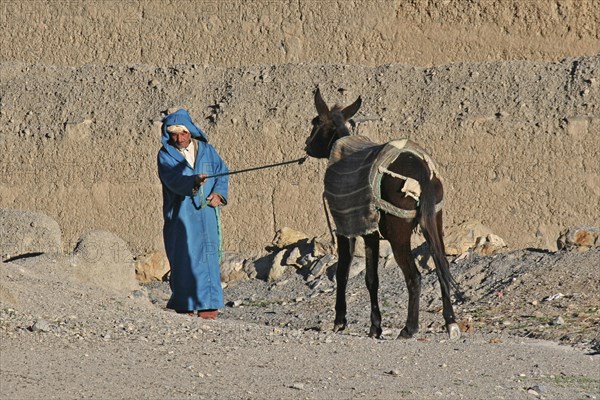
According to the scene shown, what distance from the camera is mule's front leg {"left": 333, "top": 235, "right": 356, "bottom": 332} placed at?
42.0 ft

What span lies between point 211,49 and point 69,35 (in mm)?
1964

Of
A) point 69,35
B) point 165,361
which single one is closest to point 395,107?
point 69,35

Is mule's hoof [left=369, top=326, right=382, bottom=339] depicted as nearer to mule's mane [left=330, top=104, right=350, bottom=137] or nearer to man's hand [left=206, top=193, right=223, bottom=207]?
mule's mane [left=330, top=104, right=350, bottom=137]

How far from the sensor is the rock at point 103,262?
15344 millimetres

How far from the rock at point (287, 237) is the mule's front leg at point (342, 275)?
484 cm

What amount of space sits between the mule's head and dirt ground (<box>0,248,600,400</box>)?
1.53 meters

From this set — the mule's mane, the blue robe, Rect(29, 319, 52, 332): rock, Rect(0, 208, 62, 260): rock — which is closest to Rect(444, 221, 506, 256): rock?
the blue robe

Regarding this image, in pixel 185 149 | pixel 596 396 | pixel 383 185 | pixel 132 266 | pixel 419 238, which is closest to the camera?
pixel 596 396

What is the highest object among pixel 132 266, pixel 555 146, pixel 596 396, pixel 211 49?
pixel 211 49

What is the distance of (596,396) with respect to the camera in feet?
31.9

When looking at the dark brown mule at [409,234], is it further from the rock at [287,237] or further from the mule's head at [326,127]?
the rock at [287,237]

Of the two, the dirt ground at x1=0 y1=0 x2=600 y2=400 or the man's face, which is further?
the dirt ground at x1=0 y1=0 x2=600 y2=400

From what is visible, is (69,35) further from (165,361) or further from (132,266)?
(165,361)

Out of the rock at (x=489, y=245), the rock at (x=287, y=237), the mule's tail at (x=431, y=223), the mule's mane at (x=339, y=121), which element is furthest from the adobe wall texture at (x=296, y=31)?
the mule's tail at (x=431, y=223)
